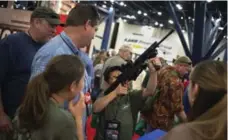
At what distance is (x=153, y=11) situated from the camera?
64.1 ft

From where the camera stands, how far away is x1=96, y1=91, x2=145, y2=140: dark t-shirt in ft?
10.4

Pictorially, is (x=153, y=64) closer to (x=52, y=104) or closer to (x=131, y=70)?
(x=131, y=70)

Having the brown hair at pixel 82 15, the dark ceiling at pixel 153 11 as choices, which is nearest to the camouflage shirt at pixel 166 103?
the brown hair at pixel 82 15

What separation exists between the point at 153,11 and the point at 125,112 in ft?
55.2

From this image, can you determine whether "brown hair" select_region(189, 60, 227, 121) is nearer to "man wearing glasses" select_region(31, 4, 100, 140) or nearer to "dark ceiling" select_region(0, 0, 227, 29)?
"man wearing glasses" select_region(31, 4, 100, 140)

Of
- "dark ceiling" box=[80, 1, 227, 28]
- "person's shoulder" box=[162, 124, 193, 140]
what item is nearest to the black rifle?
"person's shoulder" box=[162, 124, 193, 140]

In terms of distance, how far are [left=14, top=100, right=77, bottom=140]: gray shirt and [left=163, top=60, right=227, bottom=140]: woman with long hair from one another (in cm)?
54

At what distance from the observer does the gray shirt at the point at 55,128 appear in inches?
71.4

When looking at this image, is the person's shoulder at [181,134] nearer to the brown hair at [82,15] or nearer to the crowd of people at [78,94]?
the crowd of people at [78,94]

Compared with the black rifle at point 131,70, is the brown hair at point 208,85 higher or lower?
higher

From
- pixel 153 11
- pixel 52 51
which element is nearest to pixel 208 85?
pixel 52 51

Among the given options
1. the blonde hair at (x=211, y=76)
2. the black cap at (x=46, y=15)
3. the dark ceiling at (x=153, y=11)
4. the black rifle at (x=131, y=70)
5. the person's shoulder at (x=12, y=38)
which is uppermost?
the blonde hair at (x=211, y=76)

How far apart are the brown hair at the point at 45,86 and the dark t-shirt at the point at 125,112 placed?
1.26 m

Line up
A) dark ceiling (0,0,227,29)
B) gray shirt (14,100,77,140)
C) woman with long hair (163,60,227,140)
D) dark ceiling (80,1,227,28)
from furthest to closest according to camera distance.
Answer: dark ceiling (80,1,227,28) → dark ceiling (0,0,227,29) → gray shirt (14,100,77,140) → woman with long hair (163,60,227,140)
